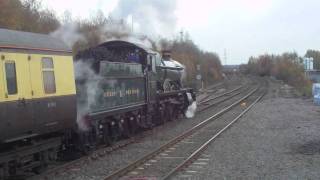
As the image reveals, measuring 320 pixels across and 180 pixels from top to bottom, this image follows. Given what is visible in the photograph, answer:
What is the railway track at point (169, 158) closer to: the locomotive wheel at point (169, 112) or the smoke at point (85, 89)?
the smoke at point (85, 89)

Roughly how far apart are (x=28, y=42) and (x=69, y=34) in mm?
4592

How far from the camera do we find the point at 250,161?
12008 mm

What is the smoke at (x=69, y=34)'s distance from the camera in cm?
1429

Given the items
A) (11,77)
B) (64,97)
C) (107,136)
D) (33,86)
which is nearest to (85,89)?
(64,97)

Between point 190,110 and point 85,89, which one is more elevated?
point 85,89

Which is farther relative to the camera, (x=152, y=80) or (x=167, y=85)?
(x=167, y=85)

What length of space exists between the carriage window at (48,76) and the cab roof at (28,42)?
0.86 feet

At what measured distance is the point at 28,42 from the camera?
32.3 ft

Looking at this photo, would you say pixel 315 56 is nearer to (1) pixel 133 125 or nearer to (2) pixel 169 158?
(1) pixel 133 125

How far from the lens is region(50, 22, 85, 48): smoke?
1429 cm

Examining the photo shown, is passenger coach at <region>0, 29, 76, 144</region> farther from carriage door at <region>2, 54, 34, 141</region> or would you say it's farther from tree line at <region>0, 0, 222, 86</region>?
tree line at <region>0, 0, 222, 86</region>

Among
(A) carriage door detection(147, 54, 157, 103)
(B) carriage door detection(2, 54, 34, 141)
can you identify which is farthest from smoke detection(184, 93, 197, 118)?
(B) carriage door detection(2, 54, 34, 141)

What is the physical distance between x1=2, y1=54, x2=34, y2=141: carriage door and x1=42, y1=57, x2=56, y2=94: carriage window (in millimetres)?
618

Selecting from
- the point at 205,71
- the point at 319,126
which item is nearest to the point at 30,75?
the point at 319,126
